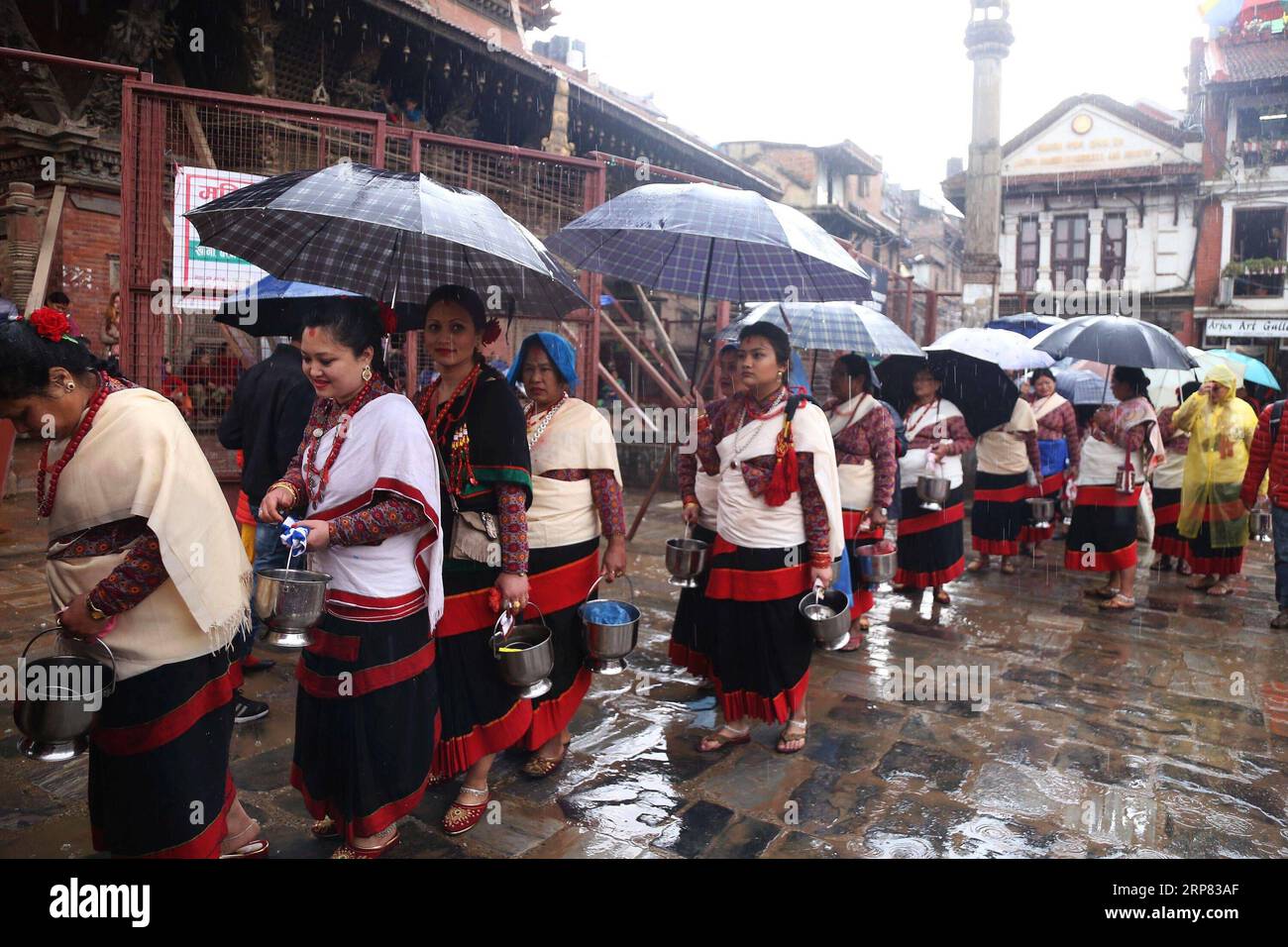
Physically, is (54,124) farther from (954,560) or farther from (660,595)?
(954,560)

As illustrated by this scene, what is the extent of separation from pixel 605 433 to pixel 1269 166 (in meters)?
28.5

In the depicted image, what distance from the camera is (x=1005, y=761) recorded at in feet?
13.0

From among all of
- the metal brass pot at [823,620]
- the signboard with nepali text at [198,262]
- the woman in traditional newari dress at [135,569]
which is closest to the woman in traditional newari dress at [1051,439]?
the metal brass pot at [823,620]

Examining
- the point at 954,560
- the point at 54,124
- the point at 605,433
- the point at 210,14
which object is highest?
the point at 210,14

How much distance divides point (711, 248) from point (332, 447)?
2.39 metres

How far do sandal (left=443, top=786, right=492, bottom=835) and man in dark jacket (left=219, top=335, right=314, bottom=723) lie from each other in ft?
4.68

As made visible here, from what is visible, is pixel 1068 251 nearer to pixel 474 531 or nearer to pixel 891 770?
pixel 891 770

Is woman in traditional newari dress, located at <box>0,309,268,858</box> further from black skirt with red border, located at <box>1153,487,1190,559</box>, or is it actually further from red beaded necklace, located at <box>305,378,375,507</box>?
black skirt with red border, located at <box>1153,487,1190,559</box>

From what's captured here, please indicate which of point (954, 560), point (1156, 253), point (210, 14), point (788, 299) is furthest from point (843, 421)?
point (1156, 253)

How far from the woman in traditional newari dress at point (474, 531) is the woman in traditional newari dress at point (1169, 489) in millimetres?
6926

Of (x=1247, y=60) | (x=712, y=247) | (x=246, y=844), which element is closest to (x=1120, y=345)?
(x=712, y=247)

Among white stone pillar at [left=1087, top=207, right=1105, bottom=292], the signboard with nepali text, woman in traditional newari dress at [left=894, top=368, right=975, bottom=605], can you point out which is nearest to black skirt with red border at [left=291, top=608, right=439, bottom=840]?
the signboard with nepali text

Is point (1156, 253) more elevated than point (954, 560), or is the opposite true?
point (1156, 253)

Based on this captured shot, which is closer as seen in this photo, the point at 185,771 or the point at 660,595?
the point at 185,771
